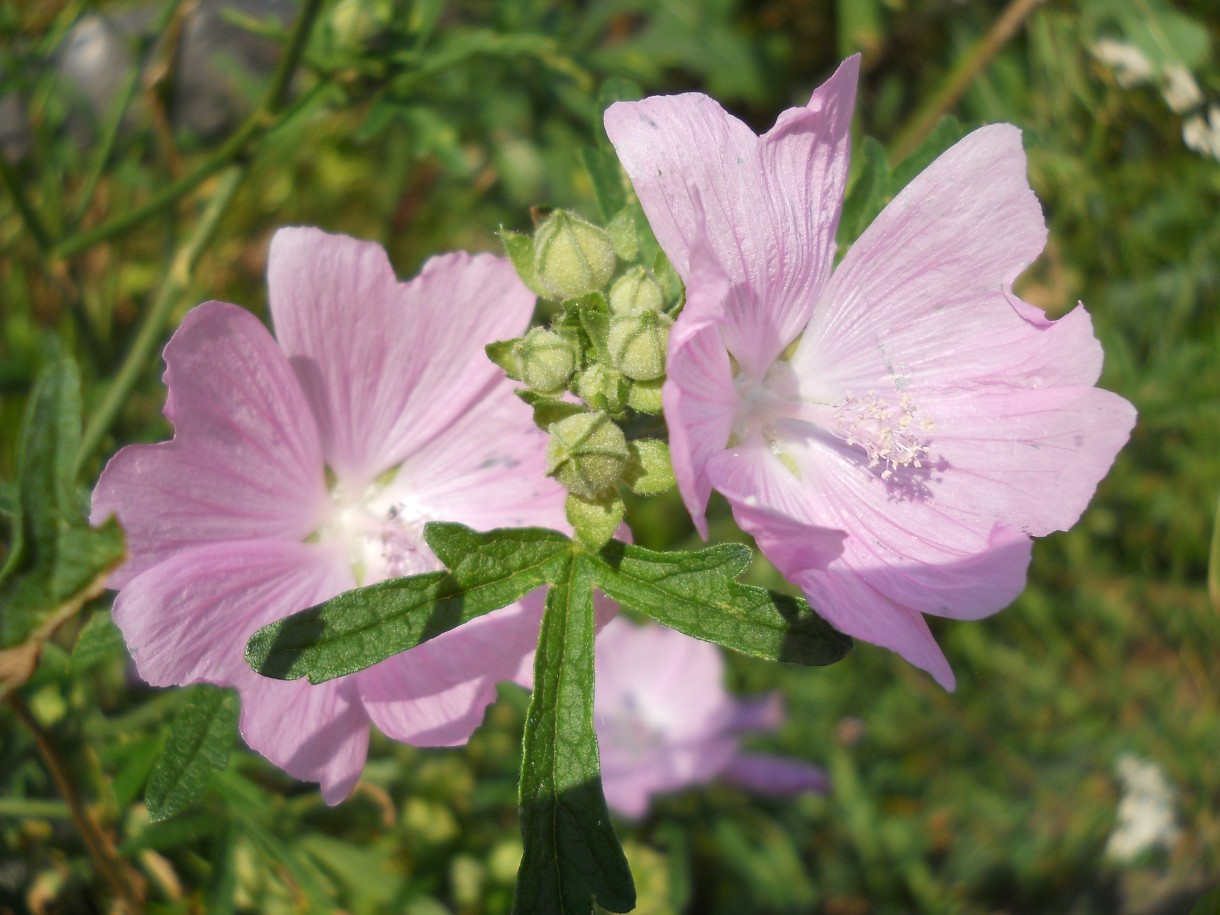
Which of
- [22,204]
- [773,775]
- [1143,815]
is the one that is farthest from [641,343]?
[1143,815]

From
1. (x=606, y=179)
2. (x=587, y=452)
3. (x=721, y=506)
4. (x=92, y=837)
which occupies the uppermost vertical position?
(x=606, y=179)

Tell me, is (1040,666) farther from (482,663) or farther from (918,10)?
(482,663)

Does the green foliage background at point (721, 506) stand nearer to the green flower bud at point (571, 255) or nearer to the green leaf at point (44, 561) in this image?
the green flower bud at point (571, 255)

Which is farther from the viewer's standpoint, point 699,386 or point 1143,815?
point 1143,815

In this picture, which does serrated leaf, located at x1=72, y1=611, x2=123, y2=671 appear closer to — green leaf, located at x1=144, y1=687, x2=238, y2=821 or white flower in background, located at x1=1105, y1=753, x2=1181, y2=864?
green leaf, located at x1=144, y1=687, x2=238, y2=821

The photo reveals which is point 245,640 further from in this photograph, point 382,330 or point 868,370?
point 868,370

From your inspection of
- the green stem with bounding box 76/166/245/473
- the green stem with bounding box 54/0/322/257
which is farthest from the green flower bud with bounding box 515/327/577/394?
the green stem with bounding box 76/166/245/473
